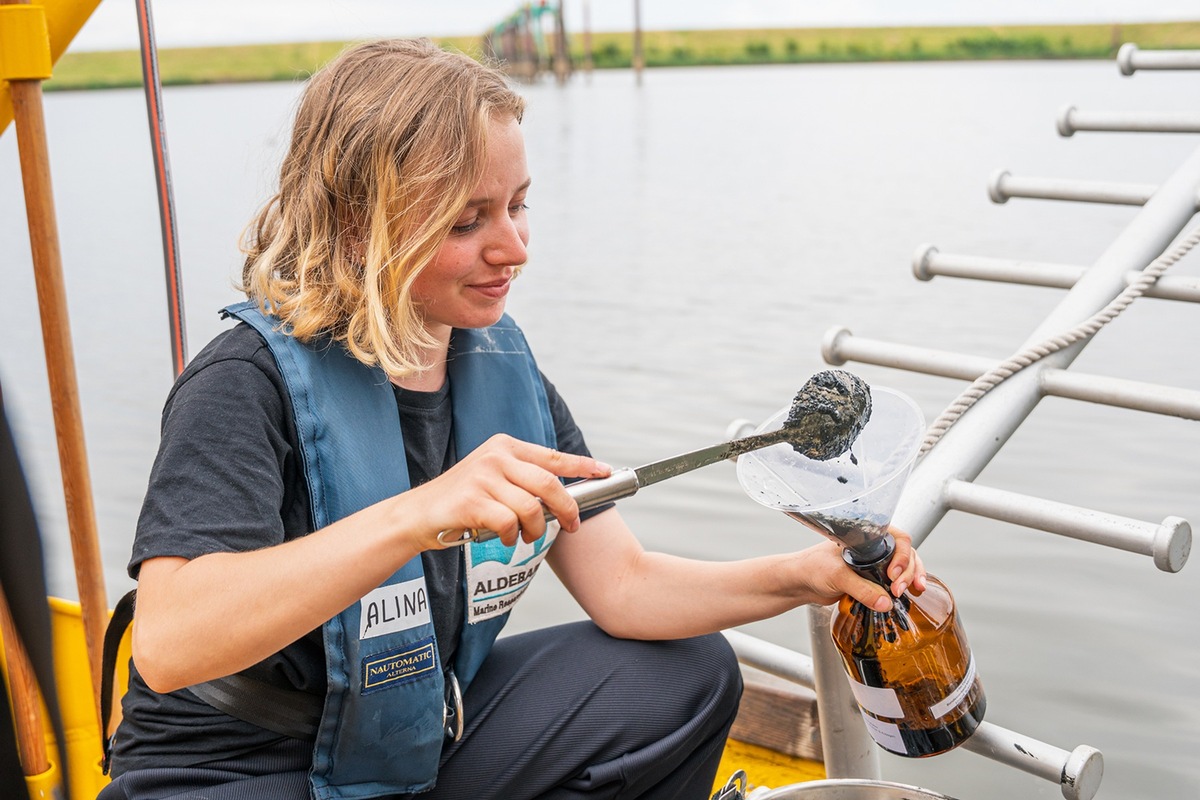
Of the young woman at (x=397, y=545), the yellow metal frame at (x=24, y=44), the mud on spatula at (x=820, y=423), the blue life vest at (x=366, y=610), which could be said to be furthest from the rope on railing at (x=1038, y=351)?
the yellow metal frame at (x=24, y=44)

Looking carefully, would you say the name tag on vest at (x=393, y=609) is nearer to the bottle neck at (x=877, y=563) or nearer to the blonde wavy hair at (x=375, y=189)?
the blonde wavy hair at (x=375, y=189)

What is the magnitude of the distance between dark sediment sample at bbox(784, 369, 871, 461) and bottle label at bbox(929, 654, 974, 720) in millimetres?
329

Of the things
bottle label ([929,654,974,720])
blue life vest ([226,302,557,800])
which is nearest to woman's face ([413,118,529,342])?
blue life vest ([226,302,557,800])

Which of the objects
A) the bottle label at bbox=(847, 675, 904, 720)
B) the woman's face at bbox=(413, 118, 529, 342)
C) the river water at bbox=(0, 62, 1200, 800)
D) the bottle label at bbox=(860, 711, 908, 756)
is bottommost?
the river water at bbox=(0, 62, 1200, 800)

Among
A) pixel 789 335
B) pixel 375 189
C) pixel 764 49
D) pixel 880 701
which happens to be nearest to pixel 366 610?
pixel 375 189

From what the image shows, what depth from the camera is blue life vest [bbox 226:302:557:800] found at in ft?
4.67

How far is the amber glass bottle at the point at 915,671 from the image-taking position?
1.37m

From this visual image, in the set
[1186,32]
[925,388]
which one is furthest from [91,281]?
[1186,32]

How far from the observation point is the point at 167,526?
49.0 inches

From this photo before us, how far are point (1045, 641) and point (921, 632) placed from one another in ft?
7.03

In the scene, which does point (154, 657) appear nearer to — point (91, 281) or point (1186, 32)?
point (91, 281)

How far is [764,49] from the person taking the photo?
5647 centimetres

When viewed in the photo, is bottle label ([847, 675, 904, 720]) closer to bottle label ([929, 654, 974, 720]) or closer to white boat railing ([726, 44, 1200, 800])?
bottle label ([929, 654, 974, 720])

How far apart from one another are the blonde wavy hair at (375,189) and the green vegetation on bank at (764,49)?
4013cm
